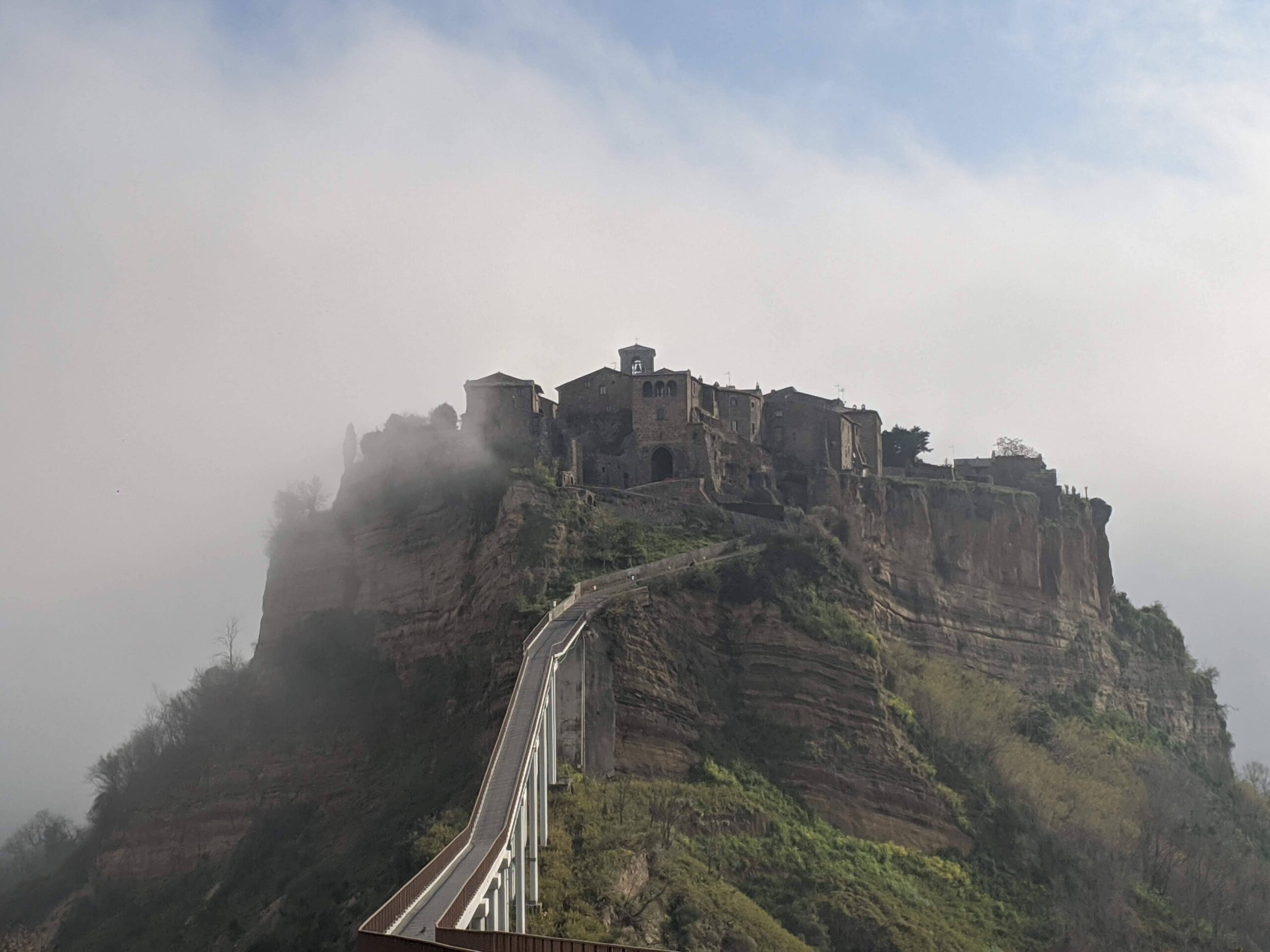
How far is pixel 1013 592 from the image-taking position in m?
87.8

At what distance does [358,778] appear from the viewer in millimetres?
64625

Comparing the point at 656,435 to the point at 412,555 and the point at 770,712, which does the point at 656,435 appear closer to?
the point at 412,555

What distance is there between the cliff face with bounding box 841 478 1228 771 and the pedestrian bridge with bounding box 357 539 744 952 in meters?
18.4

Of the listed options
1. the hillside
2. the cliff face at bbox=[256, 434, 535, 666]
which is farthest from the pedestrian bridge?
the cliff face at bbox=[256, 434, 535, 666]

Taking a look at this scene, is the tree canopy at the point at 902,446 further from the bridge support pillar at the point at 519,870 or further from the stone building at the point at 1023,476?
the bridge support pillar at the point at 519,870

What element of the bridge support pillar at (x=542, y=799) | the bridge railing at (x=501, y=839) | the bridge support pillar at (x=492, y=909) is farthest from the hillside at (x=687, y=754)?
the bridge support pillar at (x=492, y=909)

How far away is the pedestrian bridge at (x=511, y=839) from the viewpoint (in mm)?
26656

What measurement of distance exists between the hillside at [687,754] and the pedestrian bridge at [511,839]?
149cm

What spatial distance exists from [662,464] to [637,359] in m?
8.49

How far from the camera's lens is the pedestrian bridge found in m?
26.7

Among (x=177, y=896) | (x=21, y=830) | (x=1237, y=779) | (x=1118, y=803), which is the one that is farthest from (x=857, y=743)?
(x=21, y=830)

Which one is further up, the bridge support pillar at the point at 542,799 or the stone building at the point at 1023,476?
the stone building at the point at 1023,476

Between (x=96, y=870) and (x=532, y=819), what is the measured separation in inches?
1491

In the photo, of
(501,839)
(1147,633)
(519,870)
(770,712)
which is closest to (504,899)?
(501,839)
